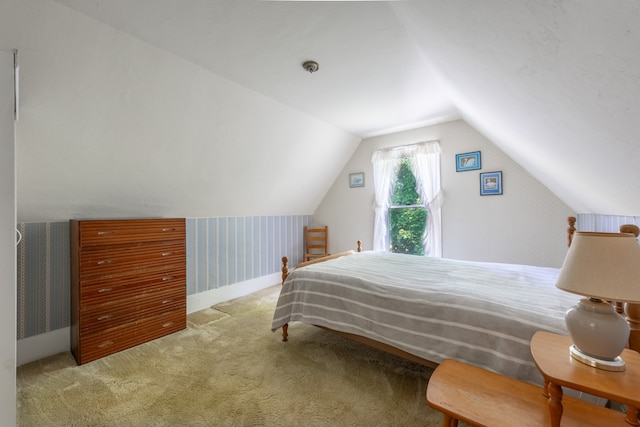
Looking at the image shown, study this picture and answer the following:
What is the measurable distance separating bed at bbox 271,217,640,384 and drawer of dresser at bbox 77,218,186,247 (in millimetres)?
1429

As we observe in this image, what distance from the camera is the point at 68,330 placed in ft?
8.41

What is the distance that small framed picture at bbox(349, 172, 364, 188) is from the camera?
15.6ft

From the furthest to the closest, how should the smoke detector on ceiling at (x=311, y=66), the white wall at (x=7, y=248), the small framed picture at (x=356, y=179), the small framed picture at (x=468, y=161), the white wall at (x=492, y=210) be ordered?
the small framed picture at (x=356, y=179) < the small framed picture at (x=468, y=161) < the white wall at (x=492, y=210) < the smoke detector on ceiling at (x=311, y=66) < the white wall at (x=7, y=248)

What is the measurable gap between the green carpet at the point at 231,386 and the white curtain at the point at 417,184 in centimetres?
218

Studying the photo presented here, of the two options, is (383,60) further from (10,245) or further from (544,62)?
(10,245)

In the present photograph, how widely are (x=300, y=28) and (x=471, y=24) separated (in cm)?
113

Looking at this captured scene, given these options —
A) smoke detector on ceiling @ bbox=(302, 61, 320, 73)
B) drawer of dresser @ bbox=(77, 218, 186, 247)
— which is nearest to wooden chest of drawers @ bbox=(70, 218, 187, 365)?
drawer of dresser @ bbox=(77, 218, 186, 247)

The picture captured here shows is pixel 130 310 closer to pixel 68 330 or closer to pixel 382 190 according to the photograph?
pixel 68 330

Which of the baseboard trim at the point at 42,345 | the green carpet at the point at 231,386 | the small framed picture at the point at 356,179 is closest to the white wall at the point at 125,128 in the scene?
the baseboard trim at the point at 42,345

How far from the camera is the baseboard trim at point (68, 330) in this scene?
91.0 inches

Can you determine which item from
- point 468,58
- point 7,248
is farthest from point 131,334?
point 468,58

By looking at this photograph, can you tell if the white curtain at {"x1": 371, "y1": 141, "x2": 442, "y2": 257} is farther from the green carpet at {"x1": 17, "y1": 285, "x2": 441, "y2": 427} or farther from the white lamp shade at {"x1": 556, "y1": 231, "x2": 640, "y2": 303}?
the white lamp shade at {"x1": 556, "y1": 231, "x2": 640, "y2": 303}

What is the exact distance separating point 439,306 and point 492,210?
2450mm

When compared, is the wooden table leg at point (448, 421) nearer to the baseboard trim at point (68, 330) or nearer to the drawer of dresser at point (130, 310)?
the drawer of dresser at point (130, 310)
